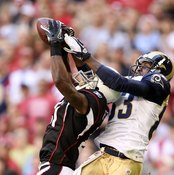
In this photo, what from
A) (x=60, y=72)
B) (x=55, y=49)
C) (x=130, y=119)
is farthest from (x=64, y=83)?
(x=130, y=119)

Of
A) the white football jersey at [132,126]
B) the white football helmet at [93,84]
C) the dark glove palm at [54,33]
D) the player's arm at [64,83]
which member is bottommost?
the white football jersey at [132,126]

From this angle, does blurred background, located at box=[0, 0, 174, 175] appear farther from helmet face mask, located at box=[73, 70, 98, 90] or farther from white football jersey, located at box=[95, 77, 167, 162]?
helmet face mask, located at box=[73, 70, 98, 90]

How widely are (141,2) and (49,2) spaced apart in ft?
5.27

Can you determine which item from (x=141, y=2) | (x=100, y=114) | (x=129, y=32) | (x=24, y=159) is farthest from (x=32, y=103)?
(x=100, y=114)

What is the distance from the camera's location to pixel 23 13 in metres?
14.0

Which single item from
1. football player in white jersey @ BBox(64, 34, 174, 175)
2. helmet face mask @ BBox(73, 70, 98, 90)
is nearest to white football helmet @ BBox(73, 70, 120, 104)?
helmet face mask @ BBox(73, 70, 98, 90)

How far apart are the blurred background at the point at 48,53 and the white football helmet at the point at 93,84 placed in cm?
293

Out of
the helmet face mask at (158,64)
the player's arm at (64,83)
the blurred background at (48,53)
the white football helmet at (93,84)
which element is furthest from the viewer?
the blurred background at (48,53)

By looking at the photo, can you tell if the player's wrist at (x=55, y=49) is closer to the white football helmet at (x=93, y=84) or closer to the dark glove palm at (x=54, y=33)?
the dark glove palm at (x=54, y=33)

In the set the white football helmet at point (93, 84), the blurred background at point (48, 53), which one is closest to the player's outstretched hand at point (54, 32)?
the white football helmet at point (93, 84)

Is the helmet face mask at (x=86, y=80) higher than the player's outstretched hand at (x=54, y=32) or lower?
lower

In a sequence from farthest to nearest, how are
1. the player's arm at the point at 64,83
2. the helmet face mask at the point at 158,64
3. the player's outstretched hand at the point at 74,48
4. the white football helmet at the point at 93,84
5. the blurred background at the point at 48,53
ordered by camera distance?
the blurred background at the point at 48,53 < the helmet face mask at the point at 158,64 < the white football helmet at the point at 93,84 < the player's outstretched hand at the point at 74,48 < the player's arm at the point at 64,83

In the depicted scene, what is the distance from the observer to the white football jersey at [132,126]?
718 centimetres

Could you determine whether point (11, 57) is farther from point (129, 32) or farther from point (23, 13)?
point (129, 32)
